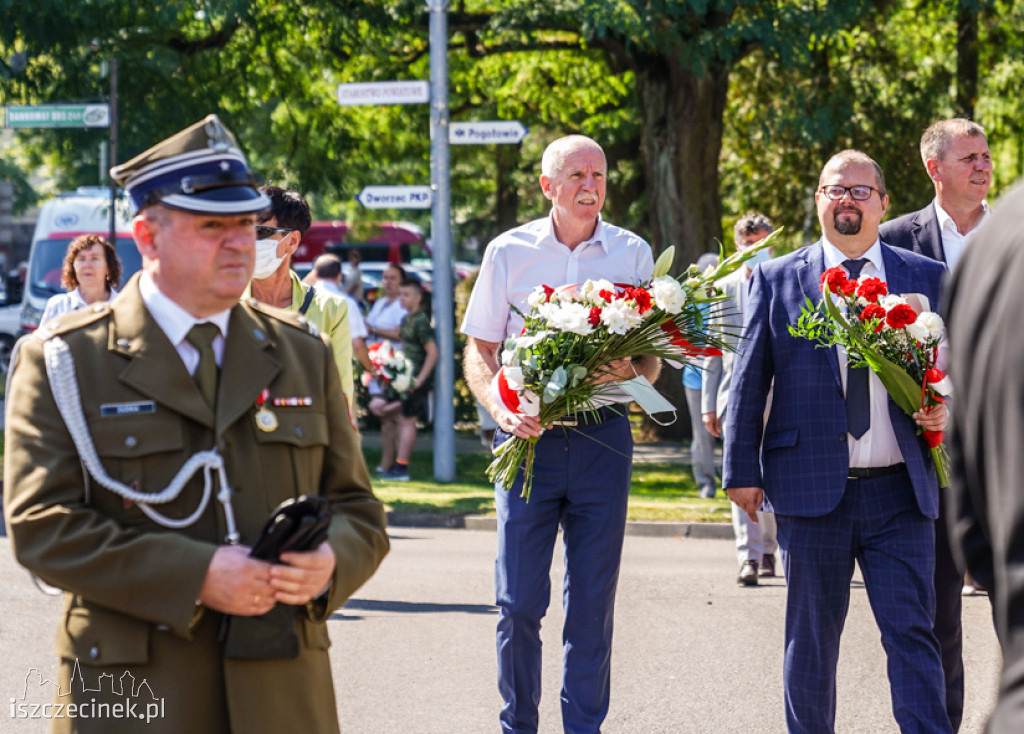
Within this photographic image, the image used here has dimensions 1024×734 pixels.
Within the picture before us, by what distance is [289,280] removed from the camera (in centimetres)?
575

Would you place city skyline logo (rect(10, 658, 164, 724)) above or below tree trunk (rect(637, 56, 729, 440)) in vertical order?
below

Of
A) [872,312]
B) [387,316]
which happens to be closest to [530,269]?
[872,312]

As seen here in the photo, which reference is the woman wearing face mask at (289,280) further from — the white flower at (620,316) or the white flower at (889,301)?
the white flower at (889,301)

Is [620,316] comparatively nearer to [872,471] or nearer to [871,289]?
[871,289]

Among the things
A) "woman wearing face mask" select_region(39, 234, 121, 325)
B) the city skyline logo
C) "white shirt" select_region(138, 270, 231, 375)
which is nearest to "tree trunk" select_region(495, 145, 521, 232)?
"woman wearing face mask" select_region(39, 234, 121, 325)

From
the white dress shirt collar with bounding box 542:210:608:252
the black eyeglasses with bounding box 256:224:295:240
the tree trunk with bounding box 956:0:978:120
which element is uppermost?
the tree trunk with bounding box 956:0:978:120

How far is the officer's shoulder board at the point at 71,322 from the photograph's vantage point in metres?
2.81

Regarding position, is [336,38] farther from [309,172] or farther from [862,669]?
[862,669]

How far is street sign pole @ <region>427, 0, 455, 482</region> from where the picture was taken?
13.3 metres

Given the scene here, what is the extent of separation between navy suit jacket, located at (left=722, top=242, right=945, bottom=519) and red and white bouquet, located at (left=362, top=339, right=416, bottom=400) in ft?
28.5

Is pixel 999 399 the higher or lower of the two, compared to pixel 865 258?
lower

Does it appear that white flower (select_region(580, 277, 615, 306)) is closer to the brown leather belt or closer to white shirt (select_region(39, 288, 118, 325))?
the brown leather belt

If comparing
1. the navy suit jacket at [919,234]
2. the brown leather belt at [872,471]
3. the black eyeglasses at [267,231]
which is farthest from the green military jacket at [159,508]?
the navy suit jacket at [919,234]

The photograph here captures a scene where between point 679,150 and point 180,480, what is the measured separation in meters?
14.1
